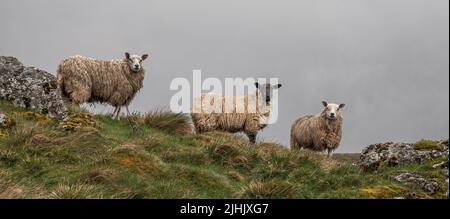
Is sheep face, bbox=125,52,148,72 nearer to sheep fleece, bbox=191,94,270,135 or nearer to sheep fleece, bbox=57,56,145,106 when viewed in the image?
sheep fleece, bbox=57,56,145,106

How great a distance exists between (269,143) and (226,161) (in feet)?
17.9

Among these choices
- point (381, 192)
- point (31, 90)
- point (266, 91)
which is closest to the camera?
point (381, 192)

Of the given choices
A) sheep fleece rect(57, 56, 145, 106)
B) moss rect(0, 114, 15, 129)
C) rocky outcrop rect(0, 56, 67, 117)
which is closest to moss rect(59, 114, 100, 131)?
rocky outcrop rect(0, 56, 67, 117)

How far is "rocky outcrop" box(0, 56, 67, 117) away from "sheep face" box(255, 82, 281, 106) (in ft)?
28.4

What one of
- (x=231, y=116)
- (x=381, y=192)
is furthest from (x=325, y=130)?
(x=381, y=192)

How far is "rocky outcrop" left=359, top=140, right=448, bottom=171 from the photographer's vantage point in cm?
1822

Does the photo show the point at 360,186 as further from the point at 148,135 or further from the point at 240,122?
the point at 240,122

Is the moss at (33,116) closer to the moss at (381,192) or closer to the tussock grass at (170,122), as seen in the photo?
the tussock grass at (170,122)

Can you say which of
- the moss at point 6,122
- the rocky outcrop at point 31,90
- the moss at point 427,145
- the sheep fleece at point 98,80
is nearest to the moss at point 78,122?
the rocky outcrop at point 31,90

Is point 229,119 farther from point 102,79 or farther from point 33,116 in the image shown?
point 33,116

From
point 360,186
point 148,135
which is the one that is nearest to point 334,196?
point 360,186

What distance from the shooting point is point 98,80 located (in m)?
21.8

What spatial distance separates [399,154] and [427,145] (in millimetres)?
891
